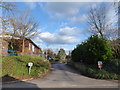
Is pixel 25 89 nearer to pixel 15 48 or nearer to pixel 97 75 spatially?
pixel 97 75

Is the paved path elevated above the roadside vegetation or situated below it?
below

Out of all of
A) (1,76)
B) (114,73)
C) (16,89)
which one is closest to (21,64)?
(1,76)

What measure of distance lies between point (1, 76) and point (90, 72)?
31.2 feet

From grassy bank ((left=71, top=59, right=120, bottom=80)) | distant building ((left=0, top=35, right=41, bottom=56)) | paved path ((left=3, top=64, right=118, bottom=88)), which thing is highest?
distant building ((left=0, top=35, right=41, bottom=56))

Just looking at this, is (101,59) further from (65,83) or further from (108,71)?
(65,83)

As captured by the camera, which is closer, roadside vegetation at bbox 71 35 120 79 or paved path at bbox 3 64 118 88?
paved path at bbox 3 64 118 88

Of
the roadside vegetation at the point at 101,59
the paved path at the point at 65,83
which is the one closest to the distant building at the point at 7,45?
the paved path at the point at 65,83

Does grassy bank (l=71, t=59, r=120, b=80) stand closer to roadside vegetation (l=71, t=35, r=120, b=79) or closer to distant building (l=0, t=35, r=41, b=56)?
roadside vegetation (l=71, t=35, r=120, b=79)

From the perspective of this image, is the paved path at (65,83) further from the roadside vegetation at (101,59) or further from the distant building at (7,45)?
the distant building at (7,45)

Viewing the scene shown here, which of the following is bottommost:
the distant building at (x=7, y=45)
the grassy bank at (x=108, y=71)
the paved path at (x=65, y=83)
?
the paved path at (x=65, y=83)

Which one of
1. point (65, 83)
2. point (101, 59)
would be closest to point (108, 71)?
point (101, 59)

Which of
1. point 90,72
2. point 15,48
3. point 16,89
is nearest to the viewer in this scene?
point 16,89

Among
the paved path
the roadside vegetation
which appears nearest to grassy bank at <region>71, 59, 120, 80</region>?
the roadside vegetation

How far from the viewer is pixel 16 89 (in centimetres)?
754
